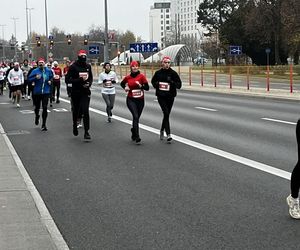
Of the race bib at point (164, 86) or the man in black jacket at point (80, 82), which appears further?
the man in black jacket at point (80, 82)

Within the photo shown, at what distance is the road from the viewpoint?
18.7 ft

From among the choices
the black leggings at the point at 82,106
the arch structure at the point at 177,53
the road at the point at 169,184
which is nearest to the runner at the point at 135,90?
the road at the point at 169,184

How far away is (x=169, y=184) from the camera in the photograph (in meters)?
8.09

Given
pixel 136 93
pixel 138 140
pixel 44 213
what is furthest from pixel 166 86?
pixel 44 213

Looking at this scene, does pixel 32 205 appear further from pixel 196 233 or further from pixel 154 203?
pixel 196 233

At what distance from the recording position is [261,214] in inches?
250

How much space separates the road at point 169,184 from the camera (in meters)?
5.69

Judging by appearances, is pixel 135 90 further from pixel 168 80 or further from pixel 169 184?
pixel 169 184

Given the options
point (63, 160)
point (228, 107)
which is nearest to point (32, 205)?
point (63, 160)

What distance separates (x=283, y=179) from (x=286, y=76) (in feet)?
116

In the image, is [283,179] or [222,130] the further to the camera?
[222,130]

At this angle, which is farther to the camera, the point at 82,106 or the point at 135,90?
the point at 82,106

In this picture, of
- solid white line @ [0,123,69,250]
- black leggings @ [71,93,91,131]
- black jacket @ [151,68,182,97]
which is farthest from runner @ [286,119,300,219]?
black leggings @ [71,93,91,131]

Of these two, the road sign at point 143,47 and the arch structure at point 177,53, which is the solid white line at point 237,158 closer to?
the road sign at point 143,47
